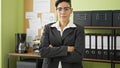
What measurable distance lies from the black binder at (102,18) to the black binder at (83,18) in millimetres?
75

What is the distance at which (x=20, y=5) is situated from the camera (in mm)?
3971

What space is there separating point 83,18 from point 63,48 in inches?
41.8

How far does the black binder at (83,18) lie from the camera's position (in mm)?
3137

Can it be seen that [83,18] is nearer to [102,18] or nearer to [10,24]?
[102,18]

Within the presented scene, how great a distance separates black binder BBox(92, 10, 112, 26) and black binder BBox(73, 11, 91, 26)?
0.25ft

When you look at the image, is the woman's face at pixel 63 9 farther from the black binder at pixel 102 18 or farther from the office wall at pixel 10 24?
the office wall at pixel 10 24

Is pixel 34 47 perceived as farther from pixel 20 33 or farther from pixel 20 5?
pixel 20 5

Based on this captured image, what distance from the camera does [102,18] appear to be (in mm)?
3037

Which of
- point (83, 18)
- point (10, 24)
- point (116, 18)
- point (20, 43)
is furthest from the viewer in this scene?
point (10, 24)

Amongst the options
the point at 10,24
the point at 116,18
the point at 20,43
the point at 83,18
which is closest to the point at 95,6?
the point at 83,18

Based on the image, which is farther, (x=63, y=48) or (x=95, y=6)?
(x=95, y=6)

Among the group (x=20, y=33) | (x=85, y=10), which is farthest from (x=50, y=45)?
(x=20, y=33)

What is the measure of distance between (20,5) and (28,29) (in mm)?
465

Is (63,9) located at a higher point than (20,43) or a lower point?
higher
